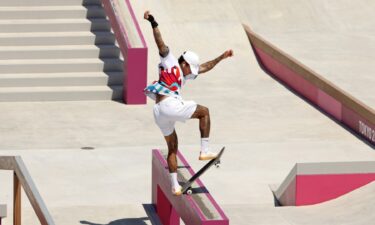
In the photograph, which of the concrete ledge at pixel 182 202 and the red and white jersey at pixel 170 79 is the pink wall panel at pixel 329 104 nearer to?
the concrete ledge at pixel 182 202

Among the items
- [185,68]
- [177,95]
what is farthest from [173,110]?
[185,68]

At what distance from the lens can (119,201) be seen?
21328 mm

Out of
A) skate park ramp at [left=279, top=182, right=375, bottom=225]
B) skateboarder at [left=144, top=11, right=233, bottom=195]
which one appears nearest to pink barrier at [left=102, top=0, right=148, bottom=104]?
skate park ramp at [left=279, top=182, right=375, bottom=225]

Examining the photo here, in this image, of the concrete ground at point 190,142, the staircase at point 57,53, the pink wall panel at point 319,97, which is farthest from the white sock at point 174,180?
the staircase at point 57,53

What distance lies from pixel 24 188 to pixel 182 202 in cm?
233

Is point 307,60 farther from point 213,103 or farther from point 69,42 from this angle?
point 69,42

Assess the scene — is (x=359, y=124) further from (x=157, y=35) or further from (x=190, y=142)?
(x=157, y=35)

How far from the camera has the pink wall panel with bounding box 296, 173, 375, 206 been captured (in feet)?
68.5

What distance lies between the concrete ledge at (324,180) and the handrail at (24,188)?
5485mm

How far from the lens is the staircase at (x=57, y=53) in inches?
1113

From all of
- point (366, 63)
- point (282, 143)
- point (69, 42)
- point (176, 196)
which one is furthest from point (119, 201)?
point (366, 63)

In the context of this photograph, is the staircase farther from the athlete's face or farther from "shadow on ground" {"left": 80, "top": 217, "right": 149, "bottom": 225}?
the athlete's face

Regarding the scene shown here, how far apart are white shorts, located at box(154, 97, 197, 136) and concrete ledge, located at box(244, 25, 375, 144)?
895cm

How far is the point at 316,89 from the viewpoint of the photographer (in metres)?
28.1
